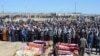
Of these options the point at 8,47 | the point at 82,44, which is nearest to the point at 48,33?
the point at 8,47

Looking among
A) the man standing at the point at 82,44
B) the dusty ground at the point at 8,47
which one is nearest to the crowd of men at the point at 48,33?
the dusty ground at the point at 8,47

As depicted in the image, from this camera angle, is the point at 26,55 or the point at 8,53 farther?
the point at 8,53

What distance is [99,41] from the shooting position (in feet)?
70.1

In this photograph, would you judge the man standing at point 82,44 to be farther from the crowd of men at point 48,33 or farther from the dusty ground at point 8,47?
the dusty ground at point 8,47

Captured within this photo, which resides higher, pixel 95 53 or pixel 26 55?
pixel 26 55

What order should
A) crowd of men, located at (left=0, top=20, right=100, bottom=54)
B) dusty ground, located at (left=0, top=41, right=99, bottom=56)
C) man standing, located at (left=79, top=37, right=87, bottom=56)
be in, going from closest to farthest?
man standing, located at (left=79, top=37, right=87, bottom=56), crowd of men, located at (left=0, top=20, right=100, bottom=54), dusty ground, located at (left=0, top=41, right=99, bottom=56)

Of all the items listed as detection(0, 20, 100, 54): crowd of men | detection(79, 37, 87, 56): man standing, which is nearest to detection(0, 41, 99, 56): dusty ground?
detection(0, 20, 100, 54): crowd of men

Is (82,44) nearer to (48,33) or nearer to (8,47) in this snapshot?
(48,33)

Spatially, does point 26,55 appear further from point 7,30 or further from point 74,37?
point 7,30

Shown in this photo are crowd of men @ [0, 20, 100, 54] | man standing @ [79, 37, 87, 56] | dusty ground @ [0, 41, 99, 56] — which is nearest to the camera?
man standing @ [79, 37, 87, 56]

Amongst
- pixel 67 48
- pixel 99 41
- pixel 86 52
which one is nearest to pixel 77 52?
pixel 67 48

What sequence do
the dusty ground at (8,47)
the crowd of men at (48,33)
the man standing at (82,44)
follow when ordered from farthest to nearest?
the dusty ground at (8,47)
the crowd of men at (48,33)
the man standing at (82,44)

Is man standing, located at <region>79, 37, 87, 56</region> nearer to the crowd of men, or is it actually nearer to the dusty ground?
the crowd of men

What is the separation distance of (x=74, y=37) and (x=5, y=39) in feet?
24.3
